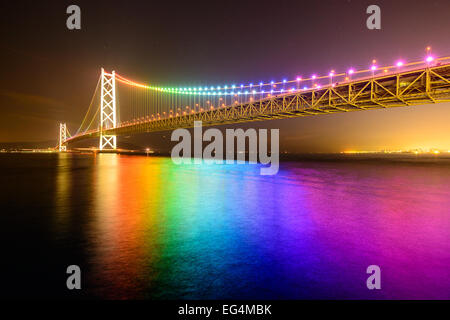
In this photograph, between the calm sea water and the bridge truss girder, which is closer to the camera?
the calm sea water

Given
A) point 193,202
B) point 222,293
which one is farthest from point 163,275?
point 193,202

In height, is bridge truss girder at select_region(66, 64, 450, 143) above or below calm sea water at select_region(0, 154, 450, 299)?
above

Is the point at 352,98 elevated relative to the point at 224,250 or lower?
elevated

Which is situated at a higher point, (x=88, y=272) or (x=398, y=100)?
(x=398, y=100)

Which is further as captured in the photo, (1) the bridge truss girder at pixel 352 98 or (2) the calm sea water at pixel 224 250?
(1) the bridge truss girder at pixel 352 98

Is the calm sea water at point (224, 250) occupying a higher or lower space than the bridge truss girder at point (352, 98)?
lower

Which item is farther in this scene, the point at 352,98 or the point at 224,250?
the point at 352,98
